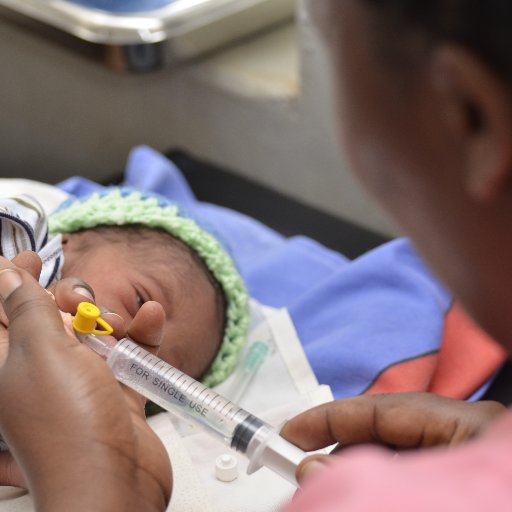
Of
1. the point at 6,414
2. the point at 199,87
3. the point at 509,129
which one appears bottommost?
the point at 199,87

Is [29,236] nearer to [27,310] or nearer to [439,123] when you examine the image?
[27,310]

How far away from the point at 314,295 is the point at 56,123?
2.64 feet

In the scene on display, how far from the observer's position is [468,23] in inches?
18.8

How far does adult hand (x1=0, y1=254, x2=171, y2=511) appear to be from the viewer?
0.70 metres

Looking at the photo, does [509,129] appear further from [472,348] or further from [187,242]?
[472,348]

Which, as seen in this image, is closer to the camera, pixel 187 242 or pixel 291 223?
pixel 187 242

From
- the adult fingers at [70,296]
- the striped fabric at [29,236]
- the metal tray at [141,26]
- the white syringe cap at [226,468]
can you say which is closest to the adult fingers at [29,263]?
the adult fingers at [70,296]

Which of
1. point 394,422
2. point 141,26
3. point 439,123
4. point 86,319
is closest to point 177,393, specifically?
point 86,319

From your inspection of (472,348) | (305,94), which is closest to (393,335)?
(472,348)

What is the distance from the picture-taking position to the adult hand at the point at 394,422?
876 mm

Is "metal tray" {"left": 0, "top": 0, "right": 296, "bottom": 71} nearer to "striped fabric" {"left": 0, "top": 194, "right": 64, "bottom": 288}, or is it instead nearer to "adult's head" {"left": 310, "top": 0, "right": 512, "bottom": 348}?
"striped fabric" {"left": 0, "top": 194, "right": 64, "bottom": 288}

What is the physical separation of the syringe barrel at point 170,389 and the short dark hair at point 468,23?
48 cm

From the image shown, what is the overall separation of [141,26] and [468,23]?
1.41 metres

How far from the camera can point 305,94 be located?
1.90 metres
